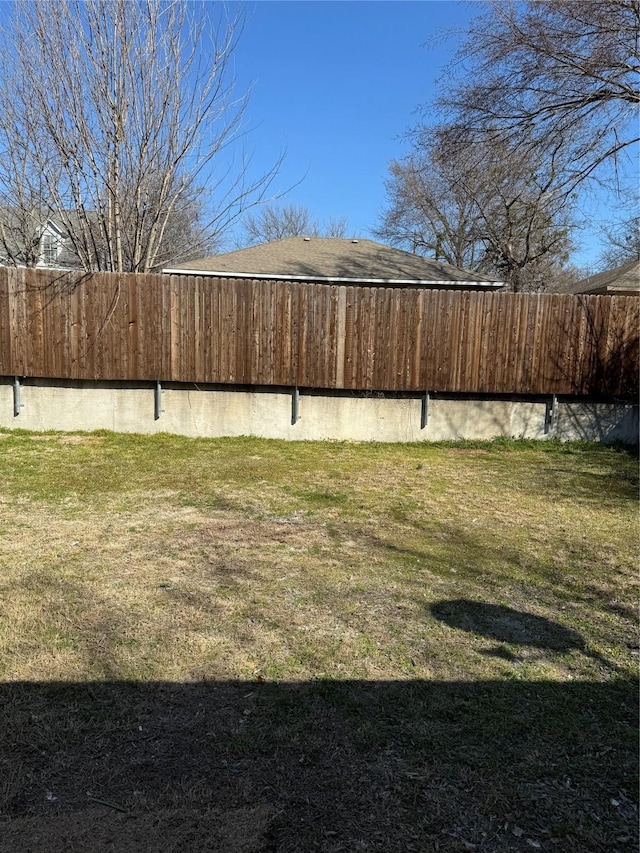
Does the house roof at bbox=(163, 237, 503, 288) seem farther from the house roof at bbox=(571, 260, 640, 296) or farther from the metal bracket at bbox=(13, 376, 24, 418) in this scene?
the house roof at bbox=(571, 260, 640, 296)

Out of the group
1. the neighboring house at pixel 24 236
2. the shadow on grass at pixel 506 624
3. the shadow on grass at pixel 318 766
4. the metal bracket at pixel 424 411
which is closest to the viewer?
the shadow on grass at pixel 318 766

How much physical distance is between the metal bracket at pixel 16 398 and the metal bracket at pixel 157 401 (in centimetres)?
196

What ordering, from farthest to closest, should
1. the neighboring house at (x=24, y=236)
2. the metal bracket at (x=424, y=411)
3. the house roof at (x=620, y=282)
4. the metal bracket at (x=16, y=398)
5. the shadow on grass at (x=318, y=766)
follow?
the house roof at (x=620, y=282) → the neighboring house at (x=24, y=236) → the metal bracket at (x=424, y=411) → the metal bracket at (x=16, y=398) → the shadow on grass at (x=318, y=766)

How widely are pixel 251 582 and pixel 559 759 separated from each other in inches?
76.6

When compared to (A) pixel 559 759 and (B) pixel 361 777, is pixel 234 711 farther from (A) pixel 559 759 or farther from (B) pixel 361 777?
(A) pixel 559 759

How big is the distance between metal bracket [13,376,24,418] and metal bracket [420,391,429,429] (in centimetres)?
599

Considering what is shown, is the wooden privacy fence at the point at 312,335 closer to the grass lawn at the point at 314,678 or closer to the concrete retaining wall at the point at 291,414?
the concrete retaining wall at the point at 291,414

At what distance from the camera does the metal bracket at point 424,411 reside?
865 cm

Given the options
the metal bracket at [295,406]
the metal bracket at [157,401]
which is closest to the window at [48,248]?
the metal bracket at [157,401]

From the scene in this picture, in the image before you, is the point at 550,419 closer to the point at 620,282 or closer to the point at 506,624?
the point at 506,624

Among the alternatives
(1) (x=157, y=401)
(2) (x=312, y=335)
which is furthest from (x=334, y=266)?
(1) (x=157, y=401)

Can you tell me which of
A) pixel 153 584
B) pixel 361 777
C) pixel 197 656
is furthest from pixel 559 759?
pixel 153 584

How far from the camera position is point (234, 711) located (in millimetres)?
2238

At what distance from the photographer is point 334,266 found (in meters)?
12.5
